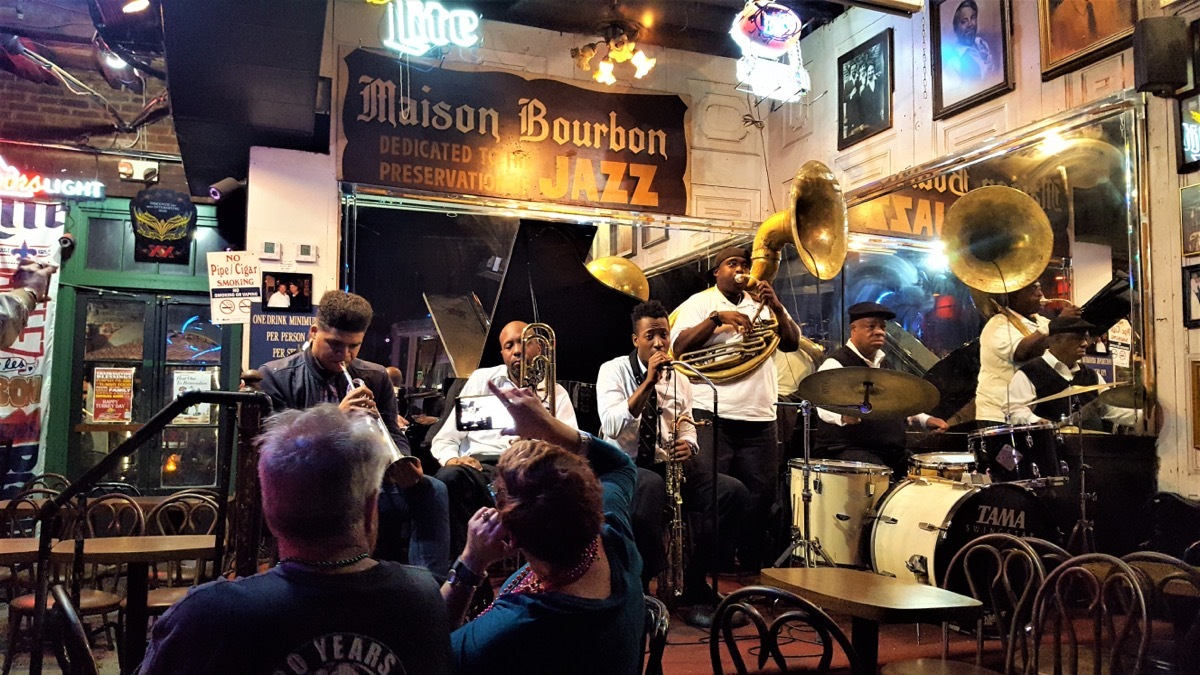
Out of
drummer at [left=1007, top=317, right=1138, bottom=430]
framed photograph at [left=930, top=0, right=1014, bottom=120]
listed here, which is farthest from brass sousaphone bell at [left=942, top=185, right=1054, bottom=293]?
framed photograph at [left=930, top=0, right=1014, bottom=120]

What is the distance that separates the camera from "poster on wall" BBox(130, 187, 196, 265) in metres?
7.18

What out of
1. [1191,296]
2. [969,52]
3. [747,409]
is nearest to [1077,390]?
[1191,296]

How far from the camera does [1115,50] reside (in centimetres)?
470

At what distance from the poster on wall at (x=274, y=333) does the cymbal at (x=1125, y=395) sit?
16.3ft

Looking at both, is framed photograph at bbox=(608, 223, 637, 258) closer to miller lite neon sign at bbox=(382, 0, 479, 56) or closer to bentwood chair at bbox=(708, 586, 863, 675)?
miller lite neon sign at bbox=(382, 0, 479, 56)

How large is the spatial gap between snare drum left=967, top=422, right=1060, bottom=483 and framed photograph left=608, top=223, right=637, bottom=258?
358 centimetres

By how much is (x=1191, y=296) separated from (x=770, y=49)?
3.16m

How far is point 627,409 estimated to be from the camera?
4324mm

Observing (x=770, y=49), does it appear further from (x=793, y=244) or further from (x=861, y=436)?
(x=861, y=436)

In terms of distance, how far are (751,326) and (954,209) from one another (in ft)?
5.89

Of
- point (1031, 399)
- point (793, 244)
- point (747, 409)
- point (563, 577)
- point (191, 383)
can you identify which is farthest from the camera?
point (191, 383)

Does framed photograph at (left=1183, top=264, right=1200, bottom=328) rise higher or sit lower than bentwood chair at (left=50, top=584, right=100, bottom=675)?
higher

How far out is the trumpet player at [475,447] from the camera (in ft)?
13.1

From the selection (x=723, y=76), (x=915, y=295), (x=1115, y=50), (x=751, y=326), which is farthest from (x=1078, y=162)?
(x=723, y=76)
